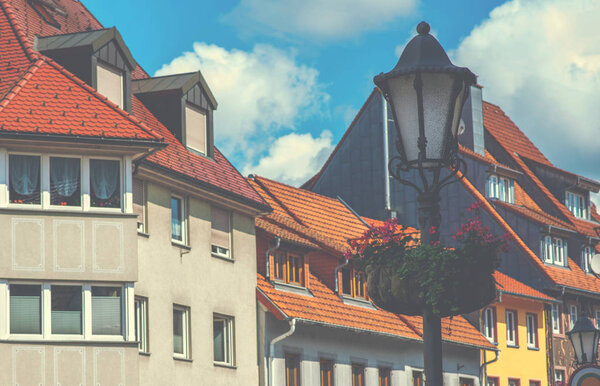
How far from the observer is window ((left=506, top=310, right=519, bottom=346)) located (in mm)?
48094

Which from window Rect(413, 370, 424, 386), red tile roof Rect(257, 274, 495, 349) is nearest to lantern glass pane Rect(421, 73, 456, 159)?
red tile roof Rect(257, 274, 495, 349)

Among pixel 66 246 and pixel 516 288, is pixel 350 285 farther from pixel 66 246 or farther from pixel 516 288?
pixel 66 246

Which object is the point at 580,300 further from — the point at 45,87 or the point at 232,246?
the point at 45,87

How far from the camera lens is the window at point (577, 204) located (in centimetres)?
5944

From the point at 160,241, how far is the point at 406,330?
40.2 feet

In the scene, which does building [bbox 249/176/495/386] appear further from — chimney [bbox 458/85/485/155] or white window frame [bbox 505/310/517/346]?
chimney [bbox 458/85/485/155]

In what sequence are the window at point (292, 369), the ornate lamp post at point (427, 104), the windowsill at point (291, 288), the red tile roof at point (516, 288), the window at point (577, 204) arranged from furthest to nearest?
the window at point (577, 204), the red tile roof at point (516, 288), the windowsill at point (291, 288), the window at point (292, 369), the ornate lamp post at point (427, 104)

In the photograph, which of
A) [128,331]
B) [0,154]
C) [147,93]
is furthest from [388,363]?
[0,154]

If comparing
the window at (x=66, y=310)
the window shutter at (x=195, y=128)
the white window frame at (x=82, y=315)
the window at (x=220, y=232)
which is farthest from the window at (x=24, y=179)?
the window at (x=220, y=232)

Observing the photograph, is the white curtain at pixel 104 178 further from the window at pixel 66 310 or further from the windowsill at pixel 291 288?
the windowsill at pixel 291 288

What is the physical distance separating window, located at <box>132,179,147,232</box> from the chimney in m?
29.0

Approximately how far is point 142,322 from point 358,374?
11004mm

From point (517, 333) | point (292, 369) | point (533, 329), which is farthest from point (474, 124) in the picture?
point (292, 369)

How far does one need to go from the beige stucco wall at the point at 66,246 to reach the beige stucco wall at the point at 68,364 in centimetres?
138
